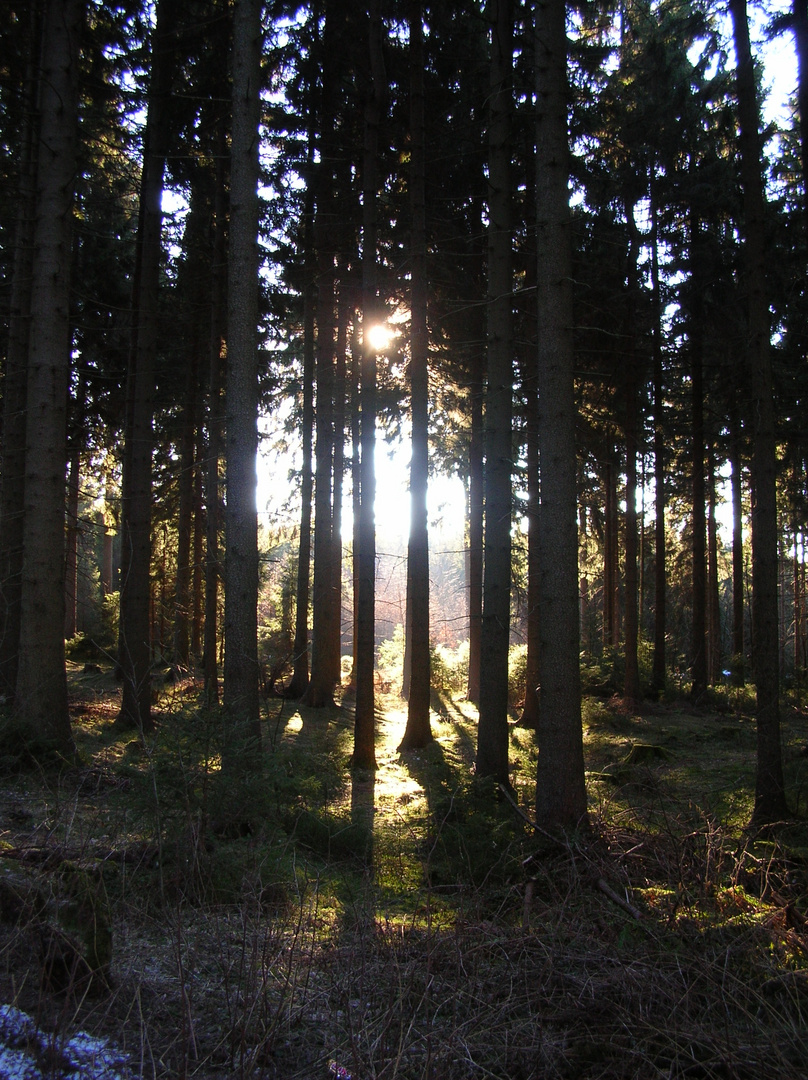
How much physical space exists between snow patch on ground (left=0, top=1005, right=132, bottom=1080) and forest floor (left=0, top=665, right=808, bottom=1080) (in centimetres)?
1

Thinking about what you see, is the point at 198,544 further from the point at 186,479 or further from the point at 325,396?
the point at 325,396

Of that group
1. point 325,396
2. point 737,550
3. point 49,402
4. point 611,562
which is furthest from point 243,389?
point 611,562

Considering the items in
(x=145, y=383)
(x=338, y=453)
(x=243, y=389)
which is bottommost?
(x=243, y=389)

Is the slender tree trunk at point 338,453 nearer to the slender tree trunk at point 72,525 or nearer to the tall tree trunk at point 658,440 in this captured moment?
the slender tree trunk at point 72,525

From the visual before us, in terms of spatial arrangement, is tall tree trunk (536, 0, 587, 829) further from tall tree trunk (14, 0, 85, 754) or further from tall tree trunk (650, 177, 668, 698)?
tall tree trunk (650, 177, 668, 698)

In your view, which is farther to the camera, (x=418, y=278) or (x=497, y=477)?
(x=418, y=278)

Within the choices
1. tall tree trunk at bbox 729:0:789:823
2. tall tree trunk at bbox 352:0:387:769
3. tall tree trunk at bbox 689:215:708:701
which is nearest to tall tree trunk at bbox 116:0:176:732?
tall tree trunk at bbox 352:0:387:769

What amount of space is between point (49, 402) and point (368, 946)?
8.09m

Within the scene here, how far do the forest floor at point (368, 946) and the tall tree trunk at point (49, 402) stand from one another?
2118mm

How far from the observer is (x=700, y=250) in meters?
15.8

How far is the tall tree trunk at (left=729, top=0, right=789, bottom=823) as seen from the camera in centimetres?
752

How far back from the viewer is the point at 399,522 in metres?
15.1

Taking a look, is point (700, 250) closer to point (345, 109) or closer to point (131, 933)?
point (345, 109)

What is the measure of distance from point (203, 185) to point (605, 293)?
934cm
